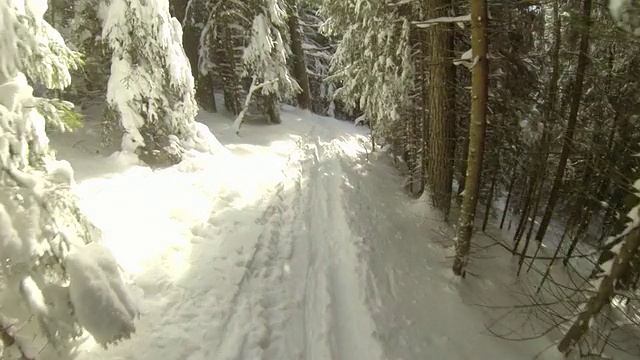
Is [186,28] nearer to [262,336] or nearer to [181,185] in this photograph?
[181,185]

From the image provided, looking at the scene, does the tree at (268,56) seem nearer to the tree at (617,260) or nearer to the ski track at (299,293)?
the ski track at (299,293)

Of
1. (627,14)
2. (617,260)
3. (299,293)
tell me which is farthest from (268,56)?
(617,260)

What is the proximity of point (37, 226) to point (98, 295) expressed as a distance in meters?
0.80

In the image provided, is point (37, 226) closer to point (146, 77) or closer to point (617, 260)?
point (146, 77)

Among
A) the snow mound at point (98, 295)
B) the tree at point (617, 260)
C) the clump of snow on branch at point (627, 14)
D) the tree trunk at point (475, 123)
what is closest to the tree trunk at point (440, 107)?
the tree trunk at point (475, 123)

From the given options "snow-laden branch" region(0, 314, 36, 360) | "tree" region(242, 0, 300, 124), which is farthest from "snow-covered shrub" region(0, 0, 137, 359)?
"tree" region(242, 0, 300, 124)

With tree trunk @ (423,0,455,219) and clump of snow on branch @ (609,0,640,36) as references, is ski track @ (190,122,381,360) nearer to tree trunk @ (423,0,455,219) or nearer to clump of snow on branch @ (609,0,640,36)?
tree trunk @ (423,0,455,219)

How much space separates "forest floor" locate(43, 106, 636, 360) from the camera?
5.11 metres

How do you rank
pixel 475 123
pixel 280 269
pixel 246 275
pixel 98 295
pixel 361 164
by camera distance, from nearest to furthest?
pixel 98 295
pixel 246 275
pixel 475 123
pixel 280 269
pixel 361 164

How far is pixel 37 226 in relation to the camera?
11.3 feet

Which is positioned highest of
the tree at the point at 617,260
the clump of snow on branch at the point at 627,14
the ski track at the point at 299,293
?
the clump of snow on branch at the point at 627,14

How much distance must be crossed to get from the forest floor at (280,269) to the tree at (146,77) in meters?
0.63

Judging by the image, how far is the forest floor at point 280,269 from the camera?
511 centimetres

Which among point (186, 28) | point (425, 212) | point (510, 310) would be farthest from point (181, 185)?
point (186, 28)
